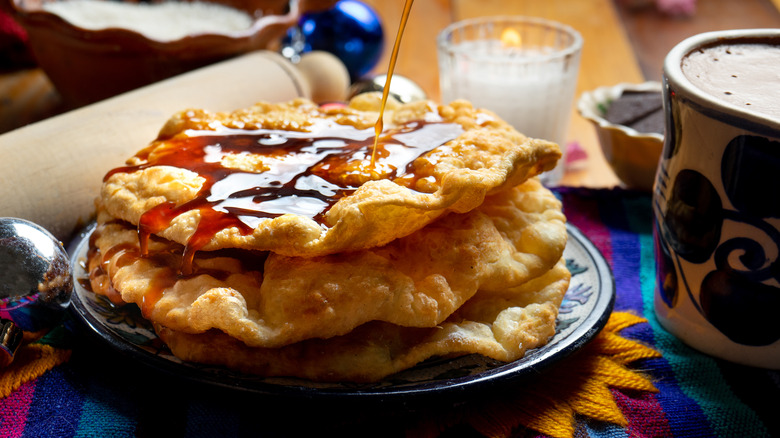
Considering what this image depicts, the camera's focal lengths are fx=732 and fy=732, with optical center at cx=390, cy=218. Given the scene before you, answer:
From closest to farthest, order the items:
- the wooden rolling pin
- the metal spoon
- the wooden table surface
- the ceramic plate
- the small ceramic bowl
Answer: the ceramic plate, the metal spoon, the wooden rolling pin, the small ceramic bowl, the wooden table surface

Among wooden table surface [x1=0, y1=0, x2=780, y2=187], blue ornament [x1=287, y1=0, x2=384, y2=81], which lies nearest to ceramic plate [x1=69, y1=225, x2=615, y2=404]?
wooden table surface [x1=0, y1=0, x2=780, y2=187]

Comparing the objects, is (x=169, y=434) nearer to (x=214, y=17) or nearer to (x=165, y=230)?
(x=165, y=230)

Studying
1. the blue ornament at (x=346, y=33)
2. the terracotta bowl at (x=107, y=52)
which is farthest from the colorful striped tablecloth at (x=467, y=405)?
the blue ornament at (x=346, y=33)

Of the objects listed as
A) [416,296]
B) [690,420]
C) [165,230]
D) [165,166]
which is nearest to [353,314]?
[416,296]

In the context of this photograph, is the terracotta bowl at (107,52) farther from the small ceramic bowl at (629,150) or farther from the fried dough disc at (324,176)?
the small ceramic bowl at (629,150)

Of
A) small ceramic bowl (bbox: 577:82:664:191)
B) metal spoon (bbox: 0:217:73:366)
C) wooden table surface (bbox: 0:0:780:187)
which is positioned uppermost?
metal spoon (bbox: 0:217:73:366)

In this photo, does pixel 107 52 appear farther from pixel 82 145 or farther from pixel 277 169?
pixel 277 169

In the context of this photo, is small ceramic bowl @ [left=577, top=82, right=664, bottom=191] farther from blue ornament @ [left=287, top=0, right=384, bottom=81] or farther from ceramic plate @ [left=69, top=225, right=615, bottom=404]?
blue ornament @ [left=287, top=0, right=384, bottom=81]
